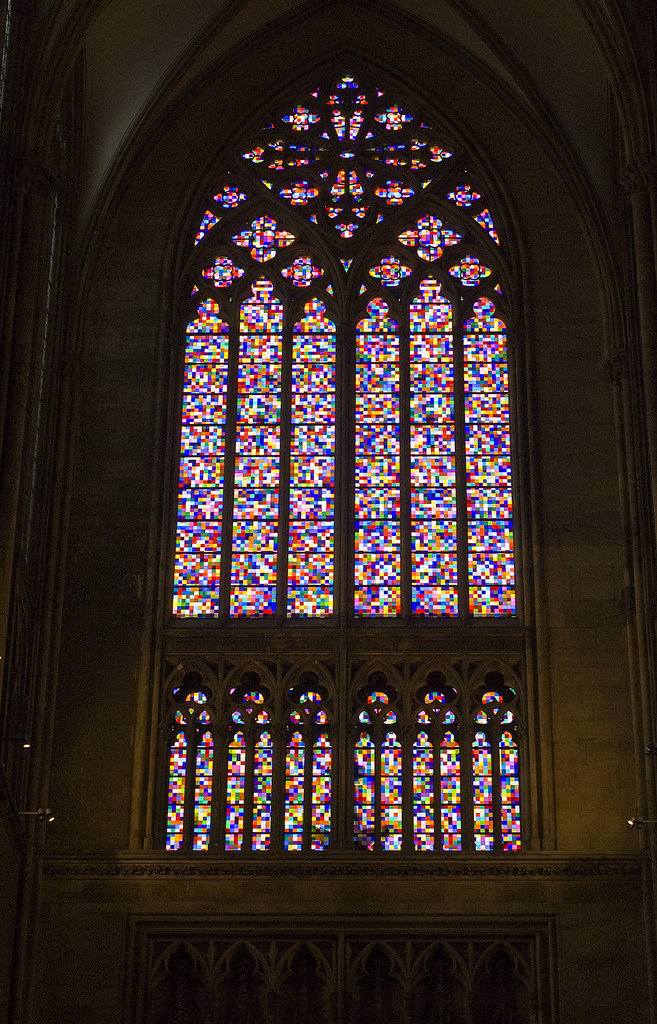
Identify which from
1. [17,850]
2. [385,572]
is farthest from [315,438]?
[17,850]

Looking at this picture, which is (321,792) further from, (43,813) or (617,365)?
(617,365)

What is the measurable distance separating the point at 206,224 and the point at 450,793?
23.6 feet

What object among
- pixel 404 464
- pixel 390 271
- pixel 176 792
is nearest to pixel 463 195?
pixel 390 271

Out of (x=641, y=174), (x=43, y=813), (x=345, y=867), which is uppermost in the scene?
(x=641, y=174)

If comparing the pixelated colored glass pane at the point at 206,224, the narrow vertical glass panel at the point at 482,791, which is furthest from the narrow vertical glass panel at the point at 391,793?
the pixelated colored glass pane at the point at 206,224

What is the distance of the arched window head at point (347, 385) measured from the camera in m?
A: 20.2

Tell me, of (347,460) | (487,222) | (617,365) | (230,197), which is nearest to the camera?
(617,365)

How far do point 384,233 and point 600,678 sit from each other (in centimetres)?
588

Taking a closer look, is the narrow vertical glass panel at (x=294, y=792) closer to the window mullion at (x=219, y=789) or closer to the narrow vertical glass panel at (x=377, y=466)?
the window mullion at (x=219, y=789)

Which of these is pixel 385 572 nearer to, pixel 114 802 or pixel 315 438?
pixel 315 438

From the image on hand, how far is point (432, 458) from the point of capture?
818 inches

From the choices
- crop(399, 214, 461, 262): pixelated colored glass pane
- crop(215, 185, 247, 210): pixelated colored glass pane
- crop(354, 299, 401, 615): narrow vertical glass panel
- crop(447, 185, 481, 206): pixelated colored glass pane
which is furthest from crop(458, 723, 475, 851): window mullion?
crop(215, 185, 247, 210): pixelated colored glass pane

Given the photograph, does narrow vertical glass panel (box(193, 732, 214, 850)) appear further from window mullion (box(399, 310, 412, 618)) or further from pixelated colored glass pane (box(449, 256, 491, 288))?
pixelated colored glass pane (box(449, 256, 491, 288))

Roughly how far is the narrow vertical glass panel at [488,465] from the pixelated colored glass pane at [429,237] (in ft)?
2.69
